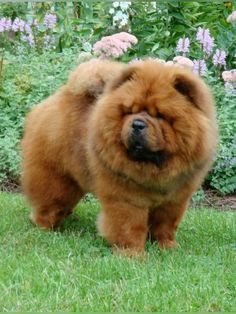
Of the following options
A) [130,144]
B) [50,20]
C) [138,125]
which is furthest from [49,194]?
[50,20]

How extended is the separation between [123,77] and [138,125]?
0.46 meters

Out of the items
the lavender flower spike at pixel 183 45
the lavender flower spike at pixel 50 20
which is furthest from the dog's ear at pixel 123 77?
the lavender flower spike at pixel 50 20

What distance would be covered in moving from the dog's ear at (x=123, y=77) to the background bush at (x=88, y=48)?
278cm

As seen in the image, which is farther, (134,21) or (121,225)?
(134,21)

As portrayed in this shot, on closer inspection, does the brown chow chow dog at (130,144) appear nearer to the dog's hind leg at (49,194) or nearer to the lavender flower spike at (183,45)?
the dog's hind leg at (49,194)

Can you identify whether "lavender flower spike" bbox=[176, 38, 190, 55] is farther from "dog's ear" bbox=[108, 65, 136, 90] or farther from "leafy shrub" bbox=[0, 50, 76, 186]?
"dog's ear" bbox=[108, 65, 136, 90]

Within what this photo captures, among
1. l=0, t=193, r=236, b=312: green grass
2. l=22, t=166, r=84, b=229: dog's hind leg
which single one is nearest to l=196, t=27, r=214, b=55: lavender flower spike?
l=0, t=193, r=236, b=312: green grass

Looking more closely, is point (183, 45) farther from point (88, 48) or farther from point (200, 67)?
point (88, 48)

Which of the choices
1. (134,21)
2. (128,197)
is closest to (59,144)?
(128,197)

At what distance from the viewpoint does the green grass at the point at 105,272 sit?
3453 mm

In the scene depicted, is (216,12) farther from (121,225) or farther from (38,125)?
(121,225)

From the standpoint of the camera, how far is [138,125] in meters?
4.02

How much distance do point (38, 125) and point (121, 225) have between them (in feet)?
3.68

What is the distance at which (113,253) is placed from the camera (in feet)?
14.6
